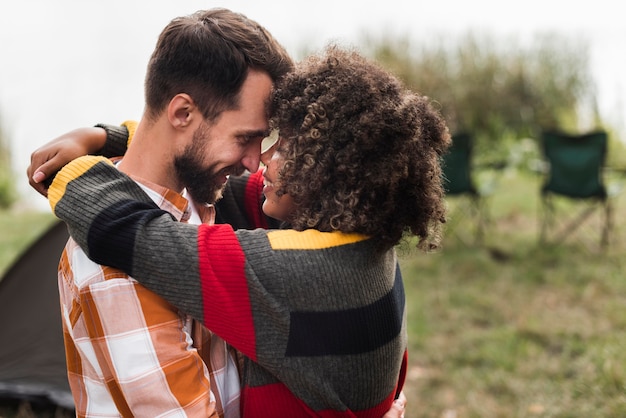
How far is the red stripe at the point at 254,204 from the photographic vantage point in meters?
2.21

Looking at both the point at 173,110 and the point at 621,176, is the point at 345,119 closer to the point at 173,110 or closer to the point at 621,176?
the point at 173,110

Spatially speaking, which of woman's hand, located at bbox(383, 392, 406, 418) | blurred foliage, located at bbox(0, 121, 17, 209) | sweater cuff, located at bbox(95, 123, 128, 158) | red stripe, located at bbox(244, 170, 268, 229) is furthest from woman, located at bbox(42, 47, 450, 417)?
blurred foliage, located at bbox(0, 121, 17, 209)

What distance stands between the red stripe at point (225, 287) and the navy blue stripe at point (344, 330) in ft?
0.38

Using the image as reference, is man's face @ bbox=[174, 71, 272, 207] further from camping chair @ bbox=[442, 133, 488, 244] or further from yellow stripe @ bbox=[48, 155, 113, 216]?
camping chair @ bbox=[442, 133, 488, 244]

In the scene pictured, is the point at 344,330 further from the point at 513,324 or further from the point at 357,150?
the point at 513,324

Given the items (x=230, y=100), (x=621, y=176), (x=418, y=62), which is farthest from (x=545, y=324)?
(x=418, y=62)

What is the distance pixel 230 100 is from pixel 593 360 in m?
3.49

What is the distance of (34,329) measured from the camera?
3527mm

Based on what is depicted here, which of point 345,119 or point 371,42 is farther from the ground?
point 345,119

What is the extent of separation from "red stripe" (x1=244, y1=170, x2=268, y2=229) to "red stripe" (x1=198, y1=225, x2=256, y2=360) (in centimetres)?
59

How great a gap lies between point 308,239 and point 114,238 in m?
0.46

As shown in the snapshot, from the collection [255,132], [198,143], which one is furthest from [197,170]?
[255,132]

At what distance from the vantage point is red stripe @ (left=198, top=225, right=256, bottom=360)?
1.57m

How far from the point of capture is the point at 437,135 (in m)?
1.83
